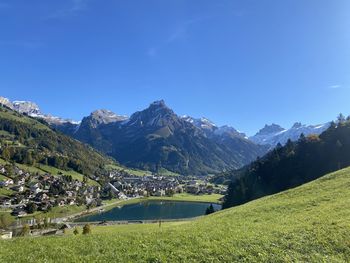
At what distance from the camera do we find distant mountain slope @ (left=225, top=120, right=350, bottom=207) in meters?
153

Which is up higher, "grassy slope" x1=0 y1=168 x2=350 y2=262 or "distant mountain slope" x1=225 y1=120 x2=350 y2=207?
"distant mountain slope" x1=225 y1=120 x2=350 y2=207

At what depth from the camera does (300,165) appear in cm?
16262

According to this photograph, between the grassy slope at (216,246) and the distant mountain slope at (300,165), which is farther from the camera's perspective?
the distant mountain slope at (300,165)

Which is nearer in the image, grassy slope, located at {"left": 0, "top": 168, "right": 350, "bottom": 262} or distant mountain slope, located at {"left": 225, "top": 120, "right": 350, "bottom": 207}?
grassy slope, located at {"left": 0, "top": 168, "right": 350, "bottom": 262}

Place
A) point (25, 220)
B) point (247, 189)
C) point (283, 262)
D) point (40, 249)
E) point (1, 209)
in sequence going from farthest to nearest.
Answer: point (1, 209) < point (25, 220) < point (247, 189) < point (40, 249) < point (283, 262)

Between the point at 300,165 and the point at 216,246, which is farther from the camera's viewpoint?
the point at 300,165

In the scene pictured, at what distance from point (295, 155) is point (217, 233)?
150 m

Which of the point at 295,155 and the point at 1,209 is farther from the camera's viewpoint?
the point at 1,209

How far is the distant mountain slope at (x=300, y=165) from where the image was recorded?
153 metres

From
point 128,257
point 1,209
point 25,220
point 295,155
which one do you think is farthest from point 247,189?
point 128,257

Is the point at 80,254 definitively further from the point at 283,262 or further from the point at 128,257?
the point at 283,262

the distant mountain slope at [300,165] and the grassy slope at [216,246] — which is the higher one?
the distant mountain slope at [300,165]

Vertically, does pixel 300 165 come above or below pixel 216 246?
above

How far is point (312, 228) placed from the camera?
102ft
